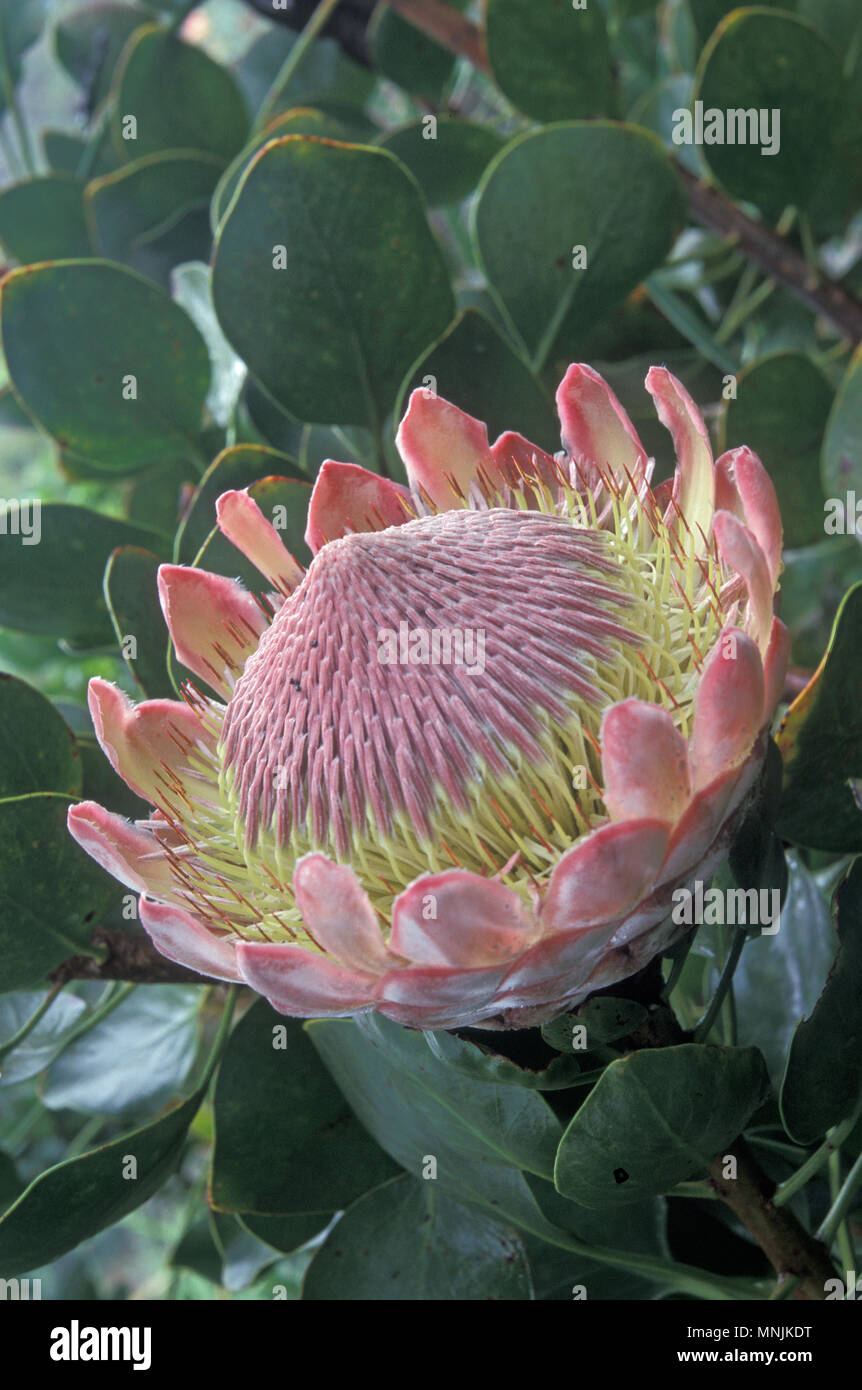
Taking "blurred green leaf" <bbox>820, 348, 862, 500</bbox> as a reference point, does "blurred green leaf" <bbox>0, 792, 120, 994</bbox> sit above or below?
below

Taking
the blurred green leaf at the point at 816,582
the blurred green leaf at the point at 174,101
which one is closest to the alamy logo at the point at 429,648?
the blurred green leaf at the point at 816,582

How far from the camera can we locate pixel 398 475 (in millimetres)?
1148

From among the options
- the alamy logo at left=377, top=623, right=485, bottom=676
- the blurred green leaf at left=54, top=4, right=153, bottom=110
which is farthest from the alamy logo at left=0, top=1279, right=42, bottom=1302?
the blurred green leaf at left=54, top=4, right=153, bottom=110

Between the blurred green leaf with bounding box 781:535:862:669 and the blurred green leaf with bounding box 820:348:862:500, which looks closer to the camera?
the blurred green leaf with bounding box 820:348:862:500

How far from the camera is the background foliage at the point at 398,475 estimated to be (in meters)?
0.78

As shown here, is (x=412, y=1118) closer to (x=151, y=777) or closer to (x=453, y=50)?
(x=151, y=777)

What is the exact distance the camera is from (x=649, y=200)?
108cm

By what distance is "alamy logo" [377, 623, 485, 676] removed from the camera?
29.6 inches

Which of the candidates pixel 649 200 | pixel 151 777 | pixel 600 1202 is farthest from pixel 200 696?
pixel 649 200

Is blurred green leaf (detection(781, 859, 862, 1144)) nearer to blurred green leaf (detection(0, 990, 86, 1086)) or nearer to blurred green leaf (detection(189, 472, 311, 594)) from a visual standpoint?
blurred green leaf (detection(189, 472, 311, 594))

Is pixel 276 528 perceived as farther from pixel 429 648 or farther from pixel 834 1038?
pixel 834 1038
